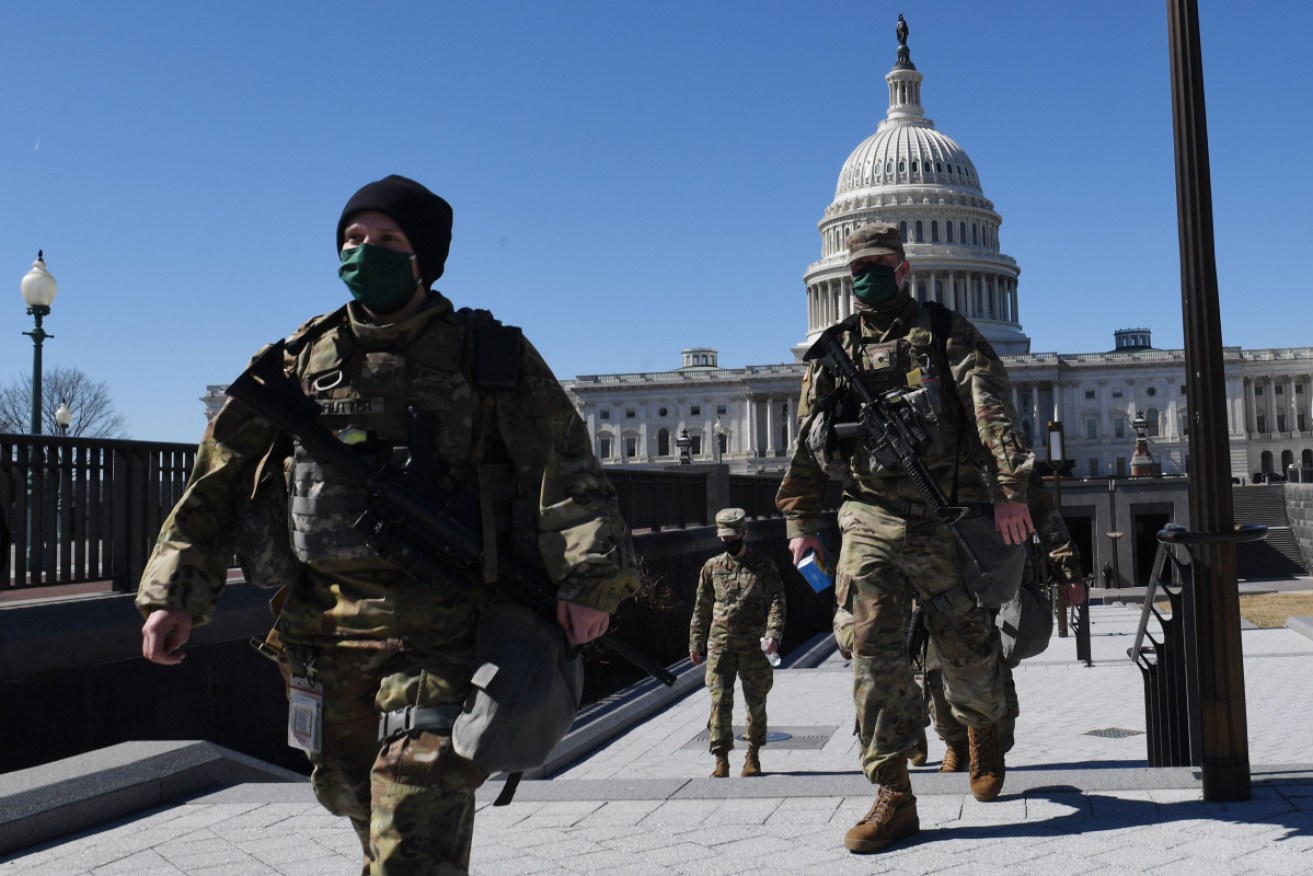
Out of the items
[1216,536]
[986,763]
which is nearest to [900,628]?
[986,763]

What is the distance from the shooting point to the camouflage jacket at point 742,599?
1023 centimetres

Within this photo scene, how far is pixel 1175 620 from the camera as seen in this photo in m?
6.43

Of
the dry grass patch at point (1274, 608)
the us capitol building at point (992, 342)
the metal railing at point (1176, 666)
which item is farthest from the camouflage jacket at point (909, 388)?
the us capitol building at point (992, 342)

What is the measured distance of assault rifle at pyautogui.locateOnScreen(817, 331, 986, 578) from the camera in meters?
5.52

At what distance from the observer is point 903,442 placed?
5.52m

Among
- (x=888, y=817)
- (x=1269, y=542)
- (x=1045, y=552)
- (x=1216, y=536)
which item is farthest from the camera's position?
(x=1269, y=542)

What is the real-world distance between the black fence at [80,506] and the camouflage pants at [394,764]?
490cm

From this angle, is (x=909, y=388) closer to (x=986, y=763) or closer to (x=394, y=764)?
(x=986, y=763)

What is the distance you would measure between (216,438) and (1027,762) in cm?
703

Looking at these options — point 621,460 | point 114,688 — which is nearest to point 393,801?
point 114,688

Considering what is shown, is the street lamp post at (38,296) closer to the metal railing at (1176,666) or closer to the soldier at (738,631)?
the soldier at (738,631)

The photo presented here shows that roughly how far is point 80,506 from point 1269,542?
5670cm

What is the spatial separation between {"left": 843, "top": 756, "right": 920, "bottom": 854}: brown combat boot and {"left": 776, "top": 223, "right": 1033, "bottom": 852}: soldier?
0.94ft

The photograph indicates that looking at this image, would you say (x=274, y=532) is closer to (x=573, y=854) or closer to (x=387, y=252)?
(x=387, y=252)
